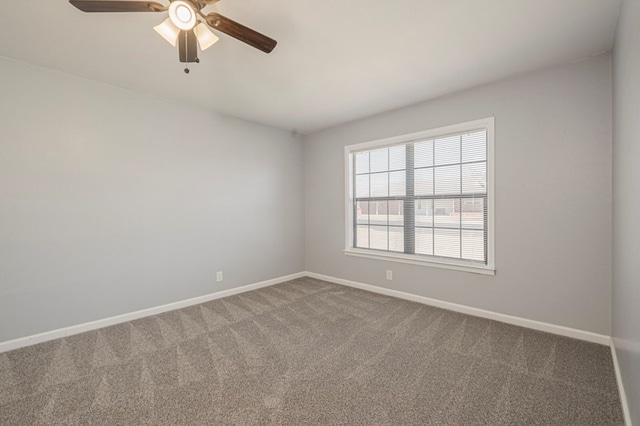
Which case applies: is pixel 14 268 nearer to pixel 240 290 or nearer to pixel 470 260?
pixel 240 290

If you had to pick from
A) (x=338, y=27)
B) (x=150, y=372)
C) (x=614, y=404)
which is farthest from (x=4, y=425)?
(x=614, y=404)

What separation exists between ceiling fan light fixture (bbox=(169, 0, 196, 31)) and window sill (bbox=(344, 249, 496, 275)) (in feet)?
10.9

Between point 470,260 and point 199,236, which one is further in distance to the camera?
point 199,236

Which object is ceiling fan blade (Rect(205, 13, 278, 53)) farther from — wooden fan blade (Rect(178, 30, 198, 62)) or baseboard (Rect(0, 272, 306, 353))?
baseboard (Rect(0, 272, 306, 353))

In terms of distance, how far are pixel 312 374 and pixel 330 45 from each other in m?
2.64

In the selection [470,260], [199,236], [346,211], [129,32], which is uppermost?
[129,32]

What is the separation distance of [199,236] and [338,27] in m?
2.94

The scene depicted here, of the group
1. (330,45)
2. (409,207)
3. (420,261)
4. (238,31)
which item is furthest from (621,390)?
(238,31)

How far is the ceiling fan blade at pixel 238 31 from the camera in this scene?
169 centimetres

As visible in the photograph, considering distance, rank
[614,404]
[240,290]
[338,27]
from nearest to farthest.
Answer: [614,404]
[338,27]
[240,290]

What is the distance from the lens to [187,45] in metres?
1.85

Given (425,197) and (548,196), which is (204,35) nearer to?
(425,197)

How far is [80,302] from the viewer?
9.28ft

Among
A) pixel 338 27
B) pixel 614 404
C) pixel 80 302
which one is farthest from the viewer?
pixel 80 302
